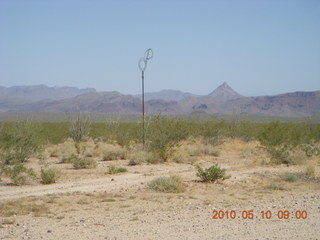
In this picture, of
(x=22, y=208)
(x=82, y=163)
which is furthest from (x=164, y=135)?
(x=22, y=208)

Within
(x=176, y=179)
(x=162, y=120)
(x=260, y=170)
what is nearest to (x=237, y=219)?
(x=176, y=179)

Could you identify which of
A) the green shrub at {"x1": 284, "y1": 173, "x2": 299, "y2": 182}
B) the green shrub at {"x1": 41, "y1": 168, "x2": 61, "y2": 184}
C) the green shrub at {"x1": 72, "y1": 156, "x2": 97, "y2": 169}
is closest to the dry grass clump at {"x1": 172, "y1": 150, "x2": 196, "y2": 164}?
the green shrub at {"x1": 72, "y1": 156, "x2": 97, "y2": 169}

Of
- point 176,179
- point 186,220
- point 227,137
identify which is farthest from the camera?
point 227,137

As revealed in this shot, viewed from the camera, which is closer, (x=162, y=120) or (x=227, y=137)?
(x=162, y=120)

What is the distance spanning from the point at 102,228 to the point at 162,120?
635 inches

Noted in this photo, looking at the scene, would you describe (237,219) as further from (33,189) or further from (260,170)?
(260,170)

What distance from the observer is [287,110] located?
18125 cm

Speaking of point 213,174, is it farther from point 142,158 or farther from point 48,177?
point 142,158

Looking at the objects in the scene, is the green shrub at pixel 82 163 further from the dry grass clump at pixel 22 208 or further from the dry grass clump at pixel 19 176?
the dry grass clump at pixel 22 208
